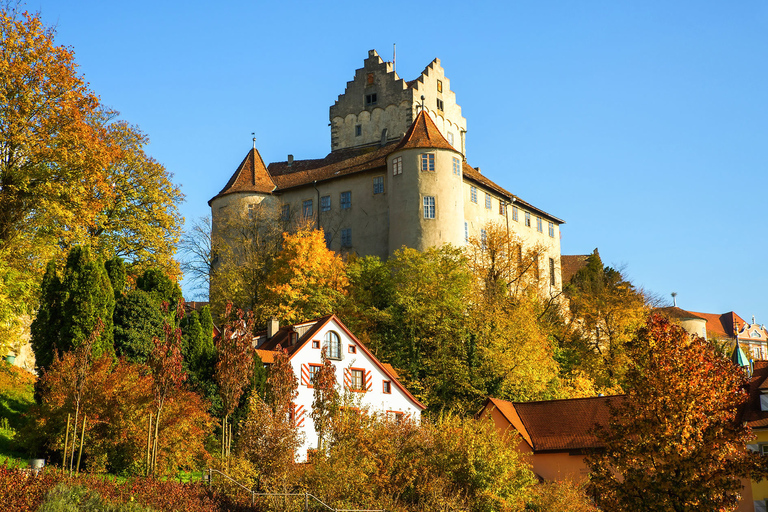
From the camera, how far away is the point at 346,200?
206 feet

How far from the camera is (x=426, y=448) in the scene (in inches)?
1123

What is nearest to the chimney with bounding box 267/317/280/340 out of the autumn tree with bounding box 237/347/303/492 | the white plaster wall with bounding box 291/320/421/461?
the white plaster wall with bounding box 291/320/421/461

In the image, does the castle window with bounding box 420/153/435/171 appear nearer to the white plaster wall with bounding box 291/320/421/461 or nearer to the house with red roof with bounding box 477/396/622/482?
the white plaster wall with bounding box 291/320/421/461

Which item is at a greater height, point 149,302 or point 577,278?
point 577,278

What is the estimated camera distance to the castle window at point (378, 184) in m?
60.9

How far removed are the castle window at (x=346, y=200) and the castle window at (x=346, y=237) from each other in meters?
1.79

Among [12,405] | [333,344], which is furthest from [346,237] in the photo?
[12,405]

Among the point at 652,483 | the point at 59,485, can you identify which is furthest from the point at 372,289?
the point at 59,485

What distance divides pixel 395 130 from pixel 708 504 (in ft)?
169

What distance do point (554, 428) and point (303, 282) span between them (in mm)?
17589

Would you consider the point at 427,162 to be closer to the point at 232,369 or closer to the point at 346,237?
the point at 346,237

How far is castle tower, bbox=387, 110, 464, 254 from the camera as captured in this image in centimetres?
5669

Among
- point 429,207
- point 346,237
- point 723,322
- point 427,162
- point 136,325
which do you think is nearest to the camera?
point 136,325

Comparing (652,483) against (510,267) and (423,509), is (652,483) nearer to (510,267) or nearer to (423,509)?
(423,509)
